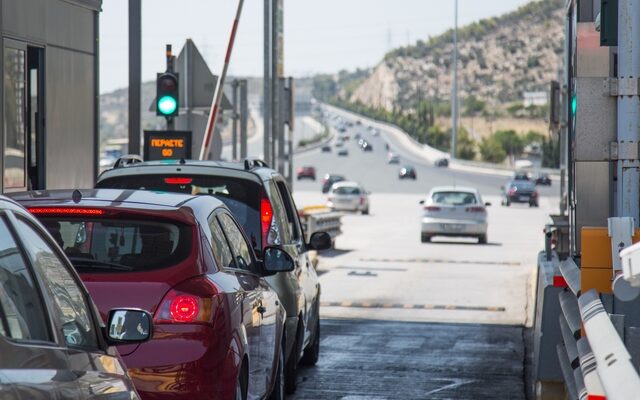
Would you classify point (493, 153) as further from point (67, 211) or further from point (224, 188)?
point (67, 211)

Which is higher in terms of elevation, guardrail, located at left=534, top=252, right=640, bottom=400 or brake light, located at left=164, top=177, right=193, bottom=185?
brake light, located at left=164, top=177, right=193, bottom=185

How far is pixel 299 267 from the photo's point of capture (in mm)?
11820

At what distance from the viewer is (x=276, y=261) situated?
9.49 meters

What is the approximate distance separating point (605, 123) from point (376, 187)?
98781 mm

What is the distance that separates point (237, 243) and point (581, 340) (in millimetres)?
2450

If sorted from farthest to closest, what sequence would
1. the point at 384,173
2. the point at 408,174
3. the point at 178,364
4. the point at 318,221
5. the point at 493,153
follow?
1. the point at 493,153
2. the point at 384,173
3. the point at 408,174
4. the point at 318,221
5. the point at 178,364

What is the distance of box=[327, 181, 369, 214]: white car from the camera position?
63.8m

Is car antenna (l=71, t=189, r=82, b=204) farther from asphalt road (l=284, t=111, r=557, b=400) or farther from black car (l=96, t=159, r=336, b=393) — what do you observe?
asphalt road (l=284, t=111, r=557, b=400)

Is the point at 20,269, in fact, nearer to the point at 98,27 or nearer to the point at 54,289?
the point at 54,289

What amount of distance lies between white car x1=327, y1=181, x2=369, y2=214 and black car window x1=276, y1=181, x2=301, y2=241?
167 ft

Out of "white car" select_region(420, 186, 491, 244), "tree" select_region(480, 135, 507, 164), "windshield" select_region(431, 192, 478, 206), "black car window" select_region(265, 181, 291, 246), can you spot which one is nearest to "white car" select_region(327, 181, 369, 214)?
"windshield" select_region(431, 192, 478, 206)

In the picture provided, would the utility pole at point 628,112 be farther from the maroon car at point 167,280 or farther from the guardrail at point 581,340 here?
the maroon car at point 167,280

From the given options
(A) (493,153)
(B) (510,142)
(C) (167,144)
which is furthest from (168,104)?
(B) (510,142)

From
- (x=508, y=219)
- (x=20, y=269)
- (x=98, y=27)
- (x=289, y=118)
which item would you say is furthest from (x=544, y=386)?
(x=508, y=219)
